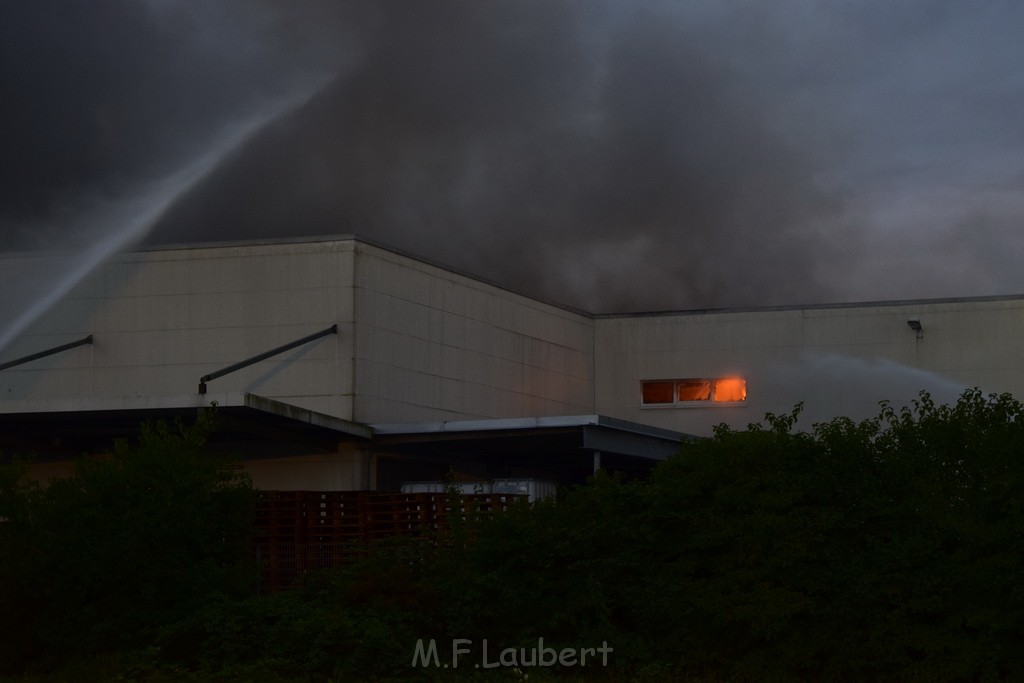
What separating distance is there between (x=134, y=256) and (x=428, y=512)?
1511 centimetres

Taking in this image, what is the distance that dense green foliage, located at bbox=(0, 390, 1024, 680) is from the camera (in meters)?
15.1

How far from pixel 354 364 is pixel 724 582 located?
1677 centimetres

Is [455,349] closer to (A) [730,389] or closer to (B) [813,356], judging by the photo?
(A) [730,389]

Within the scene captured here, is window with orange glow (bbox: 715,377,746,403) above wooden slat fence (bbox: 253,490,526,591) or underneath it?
above

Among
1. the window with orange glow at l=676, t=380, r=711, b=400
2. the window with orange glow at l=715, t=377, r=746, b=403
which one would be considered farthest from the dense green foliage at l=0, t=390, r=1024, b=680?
the window with orange glow at l=676, t=380, r=711, b=400

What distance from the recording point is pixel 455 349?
114 ft

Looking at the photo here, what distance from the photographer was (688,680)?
15312mm

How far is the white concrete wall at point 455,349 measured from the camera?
3186 cm

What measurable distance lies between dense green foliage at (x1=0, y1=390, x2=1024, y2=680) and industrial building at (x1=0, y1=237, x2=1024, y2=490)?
8.74 meters

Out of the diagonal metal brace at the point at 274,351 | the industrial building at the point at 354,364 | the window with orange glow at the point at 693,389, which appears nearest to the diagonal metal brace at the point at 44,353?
the industrial building at the point at 354,364

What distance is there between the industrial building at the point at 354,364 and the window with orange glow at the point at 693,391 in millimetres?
1637

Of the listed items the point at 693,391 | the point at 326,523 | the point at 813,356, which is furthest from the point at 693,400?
the point at 326,523

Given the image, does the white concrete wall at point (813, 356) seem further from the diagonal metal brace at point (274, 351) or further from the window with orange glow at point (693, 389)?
the diagonal metal brace at point (274, 351)

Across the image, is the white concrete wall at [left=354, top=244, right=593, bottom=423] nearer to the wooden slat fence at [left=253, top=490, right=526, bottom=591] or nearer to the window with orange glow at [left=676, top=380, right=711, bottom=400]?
the window with orange glow at [left=676, top=380, right=711, bottom=400]
